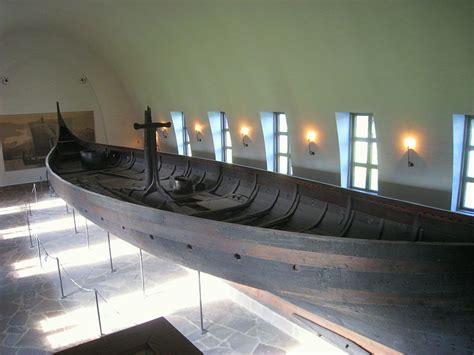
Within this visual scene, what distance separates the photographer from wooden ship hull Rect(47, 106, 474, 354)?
3.62 metres

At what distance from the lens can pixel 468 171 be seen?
8.39 m

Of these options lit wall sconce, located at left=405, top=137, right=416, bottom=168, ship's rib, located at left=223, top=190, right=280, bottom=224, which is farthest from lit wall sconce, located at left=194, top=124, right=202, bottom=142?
ship's rib, located at left=223, top=190, right=280, bottom=224

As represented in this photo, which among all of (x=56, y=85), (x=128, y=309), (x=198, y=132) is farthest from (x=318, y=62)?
(x=56, y=85)

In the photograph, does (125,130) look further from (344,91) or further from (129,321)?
(129,321)

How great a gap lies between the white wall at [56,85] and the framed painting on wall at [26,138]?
0.22 metres

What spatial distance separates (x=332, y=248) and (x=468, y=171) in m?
6.02

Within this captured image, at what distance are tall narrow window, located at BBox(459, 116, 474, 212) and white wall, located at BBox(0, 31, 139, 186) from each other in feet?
48.5

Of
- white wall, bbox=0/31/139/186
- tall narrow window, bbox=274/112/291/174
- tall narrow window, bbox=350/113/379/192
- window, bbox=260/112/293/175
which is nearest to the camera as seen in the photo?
tall narrow window, bbox=350/113/379/192

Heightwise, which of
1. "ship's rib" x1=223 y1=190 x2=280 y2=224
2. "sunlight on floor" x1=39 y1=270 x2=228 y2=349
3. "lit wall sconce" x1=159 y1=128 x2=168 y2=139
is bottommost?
"sunlight on floor" x1=39 y1=270 x2=228 y2=349

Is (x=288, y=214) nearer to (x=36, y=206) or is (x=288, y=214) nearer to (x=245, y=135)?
(x=245, y=135)

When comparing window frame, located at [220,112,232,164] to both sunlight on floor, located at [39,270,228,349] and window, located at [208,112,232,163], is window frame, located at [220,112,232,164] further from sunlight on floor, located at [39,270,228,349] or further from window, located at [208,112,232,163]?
sunlight on floor, located at [39,270,228,349]

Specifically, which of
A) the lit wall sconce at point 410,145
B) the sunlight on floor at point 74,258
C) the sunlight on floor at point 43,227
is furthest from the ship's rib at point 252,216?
the sunlight on floor at point 43,227

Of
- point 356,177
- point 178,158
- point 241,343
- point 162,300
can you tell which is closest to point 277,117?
point 356,177

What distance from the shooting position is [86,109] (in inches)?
699
